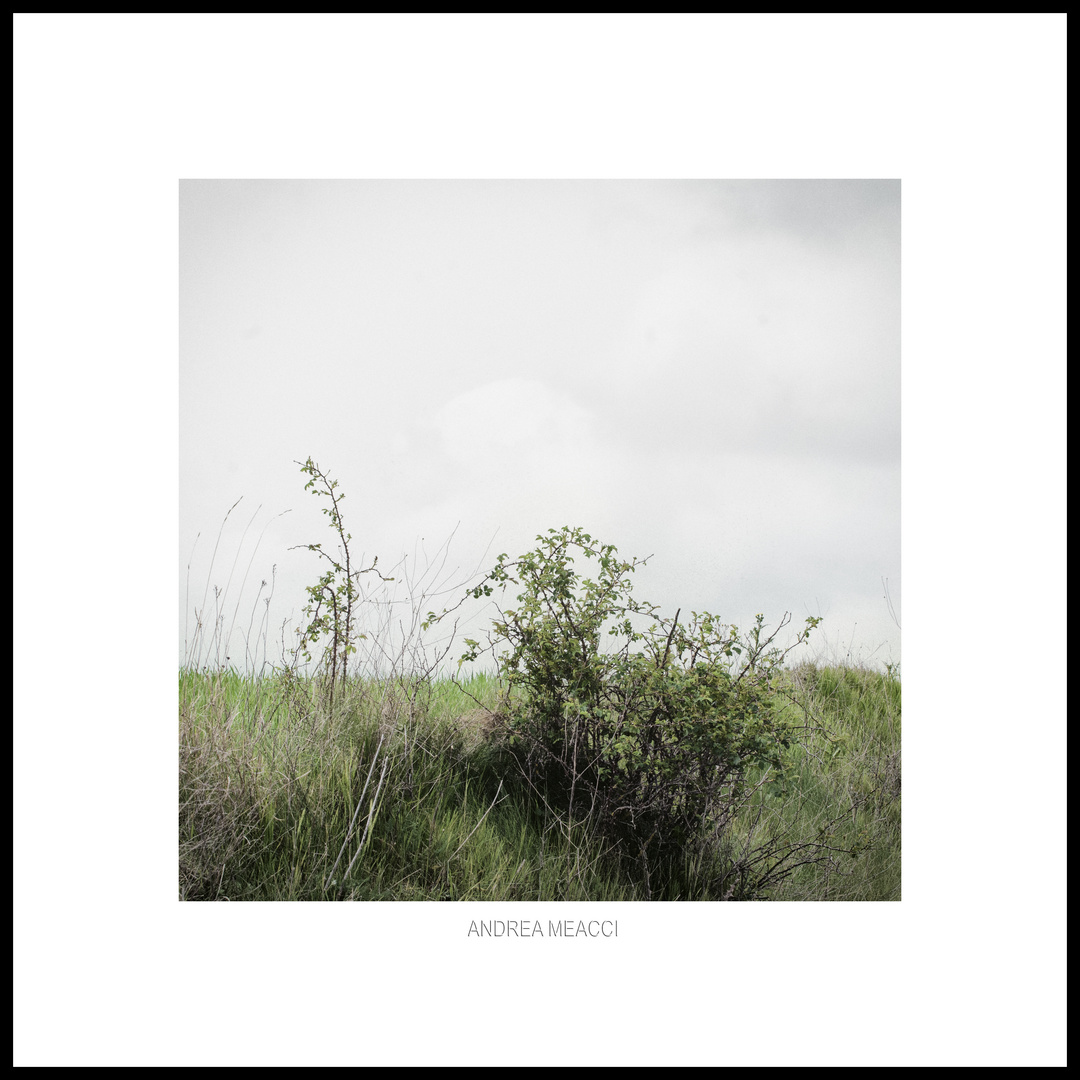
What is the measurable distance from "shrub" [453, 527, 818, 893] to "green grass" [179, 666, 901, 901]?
12 cm

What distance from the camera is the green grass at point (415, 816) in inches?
98.5

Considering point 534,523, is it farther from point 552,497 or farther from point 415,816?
point 415,816

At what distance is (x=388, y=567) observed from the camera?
2.97 metres

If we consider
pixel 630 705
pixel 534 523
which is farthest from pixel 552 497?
pixel 630 705

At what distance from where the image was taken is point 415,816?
2.62 metres

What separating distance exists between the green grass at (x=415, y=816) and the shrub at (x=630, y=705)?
12cm

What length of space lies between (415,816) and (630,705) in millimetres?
1003
